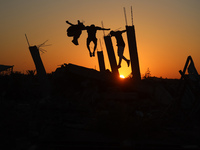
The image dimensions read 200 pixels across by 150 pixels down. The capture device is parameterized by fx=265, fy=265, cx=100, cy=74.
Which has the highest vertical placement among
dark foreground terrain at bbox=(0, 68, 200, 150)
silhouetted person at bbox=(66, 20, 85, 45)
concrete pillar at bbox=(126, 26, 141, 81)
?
silhouetted person at bbox=(66, 20, 85, 45)

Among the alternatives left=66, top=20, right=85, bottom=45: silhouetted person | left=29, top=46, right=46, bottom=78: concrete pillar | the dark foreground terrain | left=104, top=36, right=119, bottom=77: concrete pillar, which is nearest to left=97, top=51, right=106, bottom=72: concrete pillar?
left=104, top=36, right=119, bottom=77: concrete pillar

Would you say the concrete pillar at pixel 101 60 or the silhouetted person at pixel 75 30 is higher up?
the silhouetted person at pixel 75 30

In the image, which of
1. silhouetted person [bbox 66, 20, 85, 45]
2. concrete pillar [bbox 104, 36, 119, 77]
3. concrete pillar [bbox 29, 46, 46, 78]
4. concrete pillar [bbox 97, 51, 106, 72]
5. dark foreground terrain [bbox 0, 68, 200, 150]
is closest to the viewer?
dark foreground terrain [bbox 0, 68, 200, 150]

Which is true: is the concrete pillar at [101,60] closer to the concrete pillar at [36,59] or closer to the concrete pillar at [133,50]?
the concrete pillar at [36,59]

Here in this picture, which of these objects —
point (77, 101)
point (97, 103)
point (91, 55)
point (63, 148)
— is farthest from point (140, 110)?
point (63, 148)

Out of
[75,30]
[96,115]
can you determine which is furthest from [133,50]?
[96,115]

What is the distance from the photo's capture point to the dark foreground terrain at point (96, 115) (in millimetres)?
6934

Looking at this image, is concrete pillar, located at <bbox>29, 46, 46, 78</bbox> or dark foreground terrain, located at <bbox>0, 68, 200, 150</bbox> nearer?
dark foreground terrain, located at <bbox>0, 68, 200, 150</bbox>

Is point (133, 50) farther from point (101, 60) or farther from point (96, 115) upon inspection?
point (101, 60)

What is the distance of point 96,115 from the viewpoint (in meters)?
9.26

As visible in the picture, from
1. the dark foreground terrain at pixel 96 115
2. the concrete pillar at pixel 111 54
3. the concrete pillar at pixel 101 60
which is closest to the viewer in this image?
the dark foreground terrain at pixel 96 115

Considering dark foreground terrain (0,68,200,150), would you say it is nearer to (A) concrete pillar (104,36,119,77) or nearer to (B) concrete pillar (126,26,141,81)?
(B) concrete pillar (126,26,141,81)

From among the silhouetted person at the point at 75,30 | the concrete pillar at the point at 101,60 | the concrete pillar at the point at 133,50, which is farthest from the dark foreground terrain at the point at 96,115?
the concrete pillar at the point at 101,60

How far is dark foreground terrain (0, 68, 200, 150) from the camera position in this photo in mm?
6934
